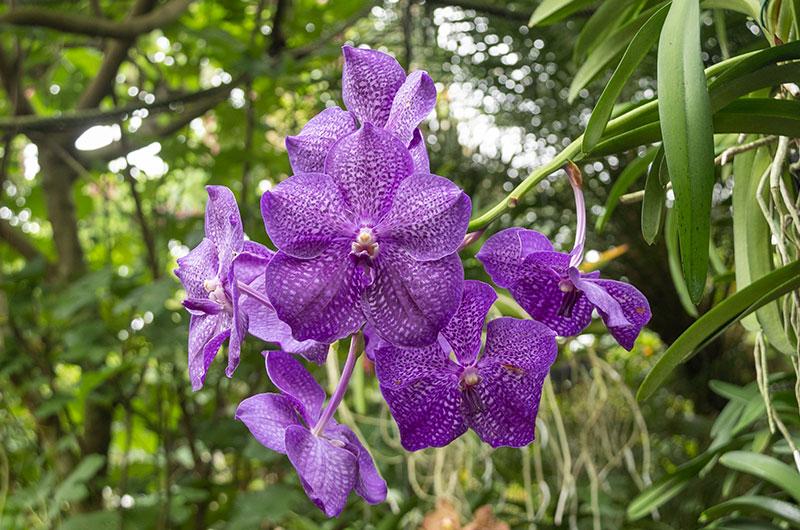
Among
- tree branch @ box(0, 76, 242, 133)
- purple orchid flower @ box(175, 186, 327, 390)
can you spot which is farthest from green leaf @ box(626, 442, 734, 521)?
tree branch @ box(0, 76, 242, 133)

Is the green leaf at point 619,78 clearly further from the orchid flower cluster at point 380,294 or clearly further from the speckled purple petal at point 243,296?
the speckled purple petal at point 243,296

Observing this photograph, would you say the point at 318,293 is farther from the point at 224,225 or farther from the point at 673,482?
the point at 673,482

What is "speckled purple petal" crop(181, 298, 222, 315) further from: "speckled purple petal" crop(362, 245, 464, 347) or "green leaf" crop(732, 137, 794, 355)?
"green leaf" crop(732, 137, 794, 355)

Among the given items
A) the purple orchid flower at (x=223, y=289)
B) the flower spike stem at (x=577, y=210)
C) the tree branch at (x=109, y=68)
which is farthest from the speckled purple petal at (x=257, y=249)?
the tree branch at (x=109, y=68)

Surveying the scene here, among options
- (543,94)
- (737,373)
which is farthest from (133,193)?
(737,373)

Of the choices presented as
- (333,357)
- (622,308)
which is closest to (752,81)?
(622,308)

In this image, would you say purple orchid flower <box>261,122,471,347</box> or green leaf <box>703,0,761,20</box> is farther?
green leaf <box>703,0,761,20</box>
